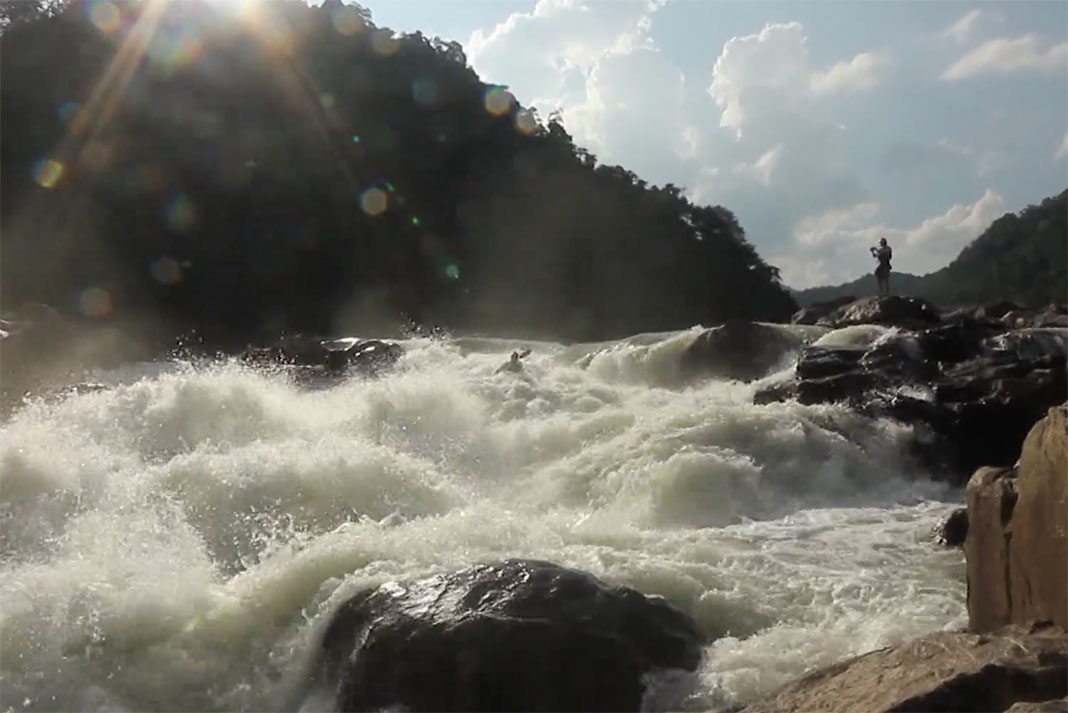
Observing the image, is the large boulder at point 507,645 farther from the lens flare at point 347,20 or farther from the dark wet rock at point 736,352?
the lens flare at point 347,20

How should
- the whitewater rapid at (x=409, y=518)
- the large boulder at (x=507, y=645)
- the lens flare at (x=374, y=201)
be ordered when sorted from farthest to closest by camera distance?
1. the lens flare at (x=374, y=201)
2. the whitewater rapid at (x=409, y=518)
3. the large boulder at (x=507, y=645)

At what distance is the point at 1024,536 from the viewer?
4.44 meters

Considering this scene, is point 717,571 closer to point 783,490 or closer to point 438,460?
point 783,490

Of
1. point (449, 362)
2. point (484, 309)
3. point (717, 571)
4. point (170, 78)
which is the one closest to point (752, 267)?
point (484, 309)

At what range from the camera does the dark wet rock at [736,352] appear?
17797 millimetres

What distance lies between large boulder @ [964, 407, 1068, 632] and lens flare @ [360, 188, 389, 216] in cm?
4569

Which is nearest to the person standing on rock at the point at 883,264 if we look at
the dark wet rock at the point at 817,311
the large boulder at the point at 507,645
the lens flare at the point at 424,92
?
the dark wet rock at the point at 817,311

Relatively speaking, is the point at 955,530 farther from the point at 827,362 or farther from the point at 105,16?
the point at 105,16

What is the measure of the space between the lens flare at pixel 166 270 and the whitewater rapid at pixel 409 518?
27.9 metres

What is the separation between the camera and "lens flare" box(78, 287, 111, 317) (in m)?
39.5

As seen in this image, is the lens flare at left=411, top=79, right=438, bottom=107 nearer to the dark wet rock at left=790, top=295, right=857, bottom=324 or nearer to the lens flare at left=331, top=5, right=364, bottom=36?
the lens flare at left=331, top=5, right=364, bottom=36

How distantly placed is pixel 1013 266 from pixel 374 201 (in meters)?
38.2

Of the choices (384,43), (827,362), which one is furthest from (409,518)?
(384,43)

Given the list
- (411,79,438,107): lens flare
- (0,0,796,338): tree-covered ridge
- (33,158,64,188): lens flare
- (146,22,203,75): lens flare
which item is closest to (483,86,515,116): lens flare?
(0,0,796,338): tree-covered ridge
